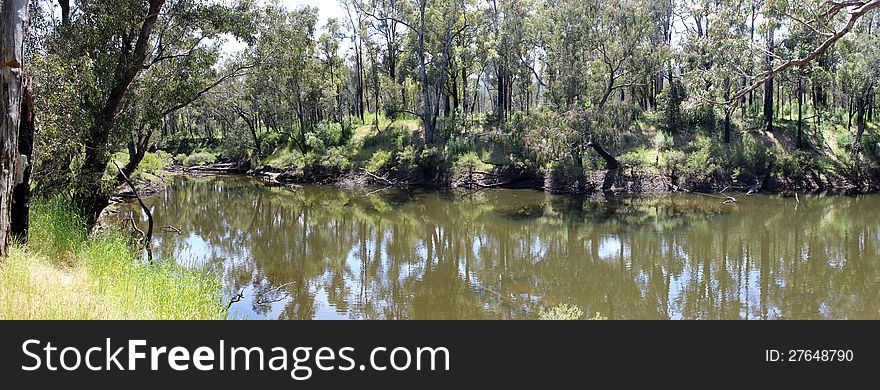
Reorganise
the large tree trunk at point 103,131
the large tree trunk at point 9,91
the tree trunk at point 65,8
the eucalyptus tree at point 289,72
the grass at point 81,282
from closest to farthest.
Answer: the grass at point 81,282, the large tree trunk at point 9,91, the large tree trunk at point 103,131, the tree trunk at point 65,8, the eucalyptus tree at point 289,72

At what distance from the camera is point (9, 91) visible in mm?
6852

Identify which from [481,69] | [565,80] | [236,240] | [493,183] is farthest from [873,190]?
[236,240]

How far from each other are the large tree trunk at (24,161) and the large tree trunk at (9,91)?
45cm

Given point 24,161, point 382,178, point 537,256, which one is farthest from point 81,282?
point 382,178

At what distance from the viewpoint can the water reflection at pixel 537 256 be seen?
973 centimetres

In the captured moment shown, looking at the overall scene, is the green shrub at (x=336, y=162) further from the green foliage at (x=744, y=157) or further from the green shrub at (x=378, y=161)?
the green foliage at (x=744, y=157)

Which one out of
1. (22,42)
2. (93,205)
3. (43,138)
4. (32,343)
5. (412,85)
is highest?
(412,85)

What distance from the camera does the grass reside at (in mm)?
5898

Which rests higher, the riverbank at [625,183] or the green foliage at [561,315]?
the riverbank at [625,183]

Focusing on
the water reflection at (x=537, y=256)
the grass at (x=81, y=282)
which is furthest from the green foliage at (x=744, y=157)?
the grass at (x=81, y=282)

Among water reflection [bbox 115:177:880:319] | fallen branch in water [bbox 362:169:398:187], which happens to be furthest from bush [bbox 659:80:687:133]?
fallen branch in water [bbox 362:169:398:187]

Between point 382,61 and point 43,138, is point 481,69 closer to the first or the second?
point 382,61

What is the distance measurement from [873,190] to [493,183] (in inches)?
705

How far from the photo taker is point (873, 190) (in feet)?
89.4
